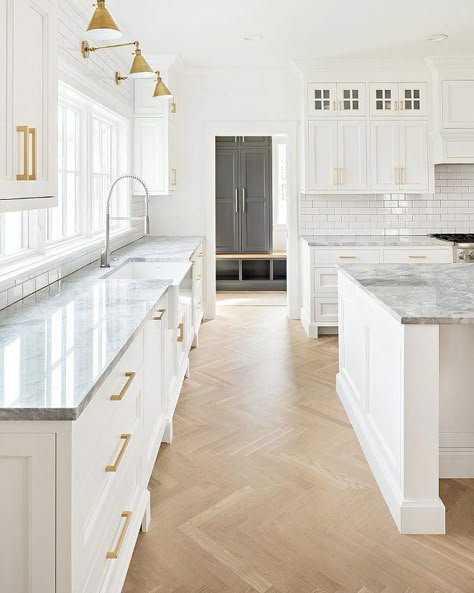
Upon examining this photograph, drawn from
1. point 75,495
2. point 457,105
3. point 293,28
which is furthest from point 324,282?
point 75,495

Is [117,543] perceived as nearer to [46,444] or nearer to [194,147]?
[46,444]

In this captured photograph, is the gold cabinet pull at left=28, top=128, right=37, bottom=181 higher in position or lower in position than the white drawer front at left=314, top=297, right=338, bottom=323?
higher

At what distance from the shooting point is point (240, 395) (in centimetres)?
405

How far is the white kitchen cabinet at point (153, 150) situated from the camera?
5766 millimetres

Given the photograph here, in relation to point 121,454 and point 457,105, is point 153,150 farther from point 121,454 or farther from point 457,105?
point 121,454

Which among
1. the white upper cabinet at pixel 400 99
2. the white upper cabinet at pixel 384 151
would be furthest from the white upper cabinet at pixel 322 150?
the white upper cabinet at pixel 400 99

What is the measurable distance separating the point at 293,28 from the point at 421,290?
3.09 metres

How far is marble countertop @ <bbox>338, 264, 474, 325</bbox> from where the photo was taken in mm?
2293

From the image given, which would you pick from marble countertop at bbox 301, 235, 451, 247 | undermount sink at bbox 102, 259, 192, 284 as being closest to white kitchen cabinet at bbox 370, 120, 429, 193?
marble countertop at bbox 301, 235, 451, 247

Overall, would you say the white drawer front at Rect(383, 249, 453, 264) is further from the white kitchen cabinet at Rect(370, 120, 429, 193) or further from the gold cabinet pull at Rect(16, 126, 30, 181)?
the gold cabinet pull at Rect(16, 126, 30, 181)

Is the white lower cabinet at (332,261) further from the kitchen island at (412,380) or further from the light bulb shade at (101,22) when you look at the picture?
the light bulb shade at (101,22)

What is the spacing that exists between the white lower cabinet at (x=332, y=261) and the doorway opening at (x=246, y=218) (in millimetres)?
3181

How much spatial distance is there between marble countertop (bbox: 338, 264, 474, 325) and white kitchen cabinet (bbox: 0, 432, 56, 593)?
150 cm

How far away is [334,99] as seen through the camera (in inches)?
236
